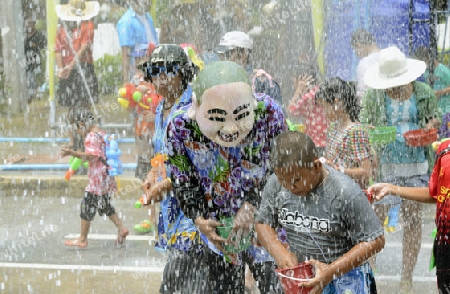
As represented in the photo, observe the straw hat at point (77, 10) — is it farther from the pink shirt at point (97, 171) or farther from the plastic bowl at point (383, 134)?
the plastic bowl at point (383, 134)

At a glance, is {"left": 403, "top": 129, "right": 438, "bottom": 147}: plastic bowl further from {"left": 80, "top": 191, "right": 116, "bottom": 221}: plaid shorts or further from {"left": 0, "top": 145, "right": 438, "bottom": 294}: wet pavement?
{"left": 80, "top": 191, "right": 116, "bottom": 221}: plaid shorts

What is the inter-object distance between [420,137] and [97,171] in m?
2.92

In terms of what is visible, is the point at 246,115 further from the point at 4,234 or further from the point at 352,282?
the point at 4,234

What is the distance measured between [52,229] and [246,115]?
4.90 metres

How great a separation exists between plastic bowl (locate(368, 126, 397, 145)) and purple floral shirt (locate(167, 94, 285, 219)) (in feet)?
6.85

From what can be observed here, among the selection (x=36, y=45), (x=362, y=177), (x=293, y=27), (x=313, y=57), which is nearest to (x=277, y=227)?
(x=362, y=177)

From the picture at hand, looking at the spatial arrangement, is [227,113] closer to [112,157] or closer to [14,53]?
[112,157]

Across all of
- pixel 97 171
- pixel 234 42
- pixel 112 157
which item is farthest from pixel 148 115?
pixel 234 42

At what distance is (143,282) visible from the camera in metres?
6.25

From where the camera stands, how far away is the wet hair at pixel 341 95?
17.7 ft

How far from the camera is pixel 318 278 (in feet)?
10.6

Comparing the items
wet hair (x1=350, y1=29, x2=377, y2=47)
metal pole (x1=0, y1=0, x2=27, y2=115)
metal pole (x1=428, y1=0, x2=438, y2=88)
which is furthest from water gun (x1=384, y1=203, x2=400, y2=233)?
metal pole (x1=0, y1=0, x2=27, y2=115)

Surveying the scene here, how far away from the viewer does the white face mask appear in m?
3.55

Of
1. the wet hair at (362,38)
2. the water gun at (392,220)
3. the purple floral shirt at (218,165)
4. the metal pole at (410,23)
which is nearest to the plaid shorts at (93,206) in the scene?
the water gun at (392,220)
